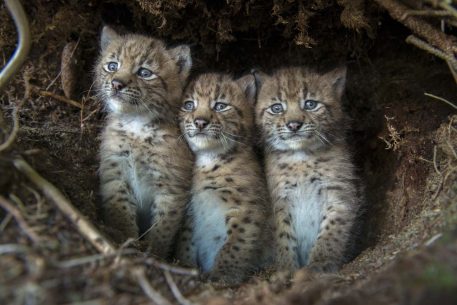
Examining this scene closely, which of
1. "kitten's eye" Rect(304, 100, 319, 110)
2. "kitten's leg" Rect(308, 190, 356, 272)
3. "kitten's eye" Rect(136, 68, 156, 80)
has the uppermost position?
"kitten's eye" Rect(136, 68, 156, 80)

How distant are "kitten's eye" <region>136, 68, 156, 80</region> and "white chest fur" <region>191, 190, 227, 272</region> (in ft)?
3.96

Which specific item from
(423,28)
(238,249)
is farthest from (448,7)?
(238,249)

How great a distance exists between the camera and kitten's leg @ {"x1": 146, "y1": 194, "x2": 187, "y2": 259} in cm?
525

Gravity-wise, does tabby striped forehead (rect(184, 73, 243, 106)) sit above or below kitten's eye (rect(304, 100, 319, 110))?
above

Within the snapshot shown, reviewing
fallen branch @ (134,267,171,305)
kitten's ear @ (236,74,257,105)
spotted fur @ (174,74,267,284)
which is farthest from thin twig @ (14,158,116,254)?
kitten's ear @ (236,74,257,105)

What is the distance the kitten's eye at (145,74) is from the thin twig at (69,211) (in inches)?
76.8

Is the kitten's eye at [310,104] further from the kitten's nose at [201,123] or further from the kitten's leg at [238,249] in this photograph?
the kitten's leg at [238,249]

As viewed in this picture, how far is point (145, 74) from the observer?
5652mm

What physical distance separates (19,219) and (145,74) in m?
2.47

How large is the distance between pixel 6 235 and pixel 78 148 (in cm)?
268

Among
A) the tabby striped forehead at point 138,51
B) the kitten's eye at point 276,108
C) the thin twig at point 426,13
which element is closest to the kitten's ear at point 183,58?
the tabby striped forehead at point 138,51

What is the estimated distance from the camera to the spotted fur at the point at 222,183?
206 inches

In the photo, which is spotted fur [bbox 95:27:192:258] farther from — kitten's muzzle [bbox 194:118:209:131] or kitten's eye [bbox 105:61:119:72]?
kitten's muzzle [bbox 194:118:209:131]

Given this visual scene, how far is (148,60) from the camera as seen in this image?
5.67m
